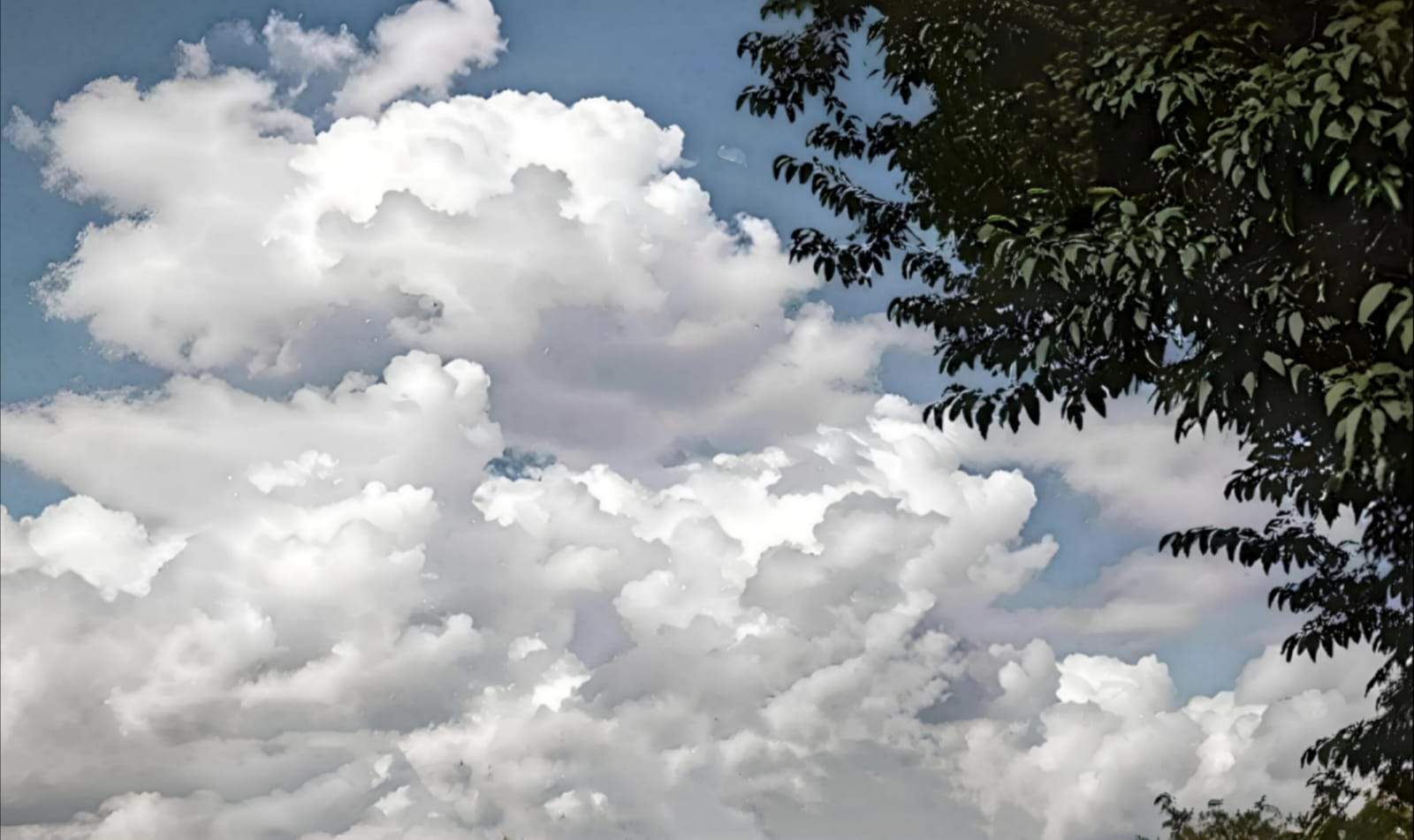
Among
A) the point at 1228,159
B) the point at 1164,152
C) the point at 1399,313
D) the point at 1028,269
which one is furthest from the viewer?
the point at 1164,152

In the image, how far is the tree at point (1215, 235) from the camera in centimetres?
816

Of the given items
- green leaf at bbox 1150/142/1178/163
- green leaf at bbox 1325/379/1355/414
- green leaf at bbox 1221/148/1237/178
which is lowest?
green leaf at bbox 1325/379/1355/414

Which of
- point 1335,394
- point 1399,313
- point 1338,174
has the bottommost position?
point 1335,394

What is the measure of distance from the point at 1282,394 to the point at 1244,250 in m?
1.02

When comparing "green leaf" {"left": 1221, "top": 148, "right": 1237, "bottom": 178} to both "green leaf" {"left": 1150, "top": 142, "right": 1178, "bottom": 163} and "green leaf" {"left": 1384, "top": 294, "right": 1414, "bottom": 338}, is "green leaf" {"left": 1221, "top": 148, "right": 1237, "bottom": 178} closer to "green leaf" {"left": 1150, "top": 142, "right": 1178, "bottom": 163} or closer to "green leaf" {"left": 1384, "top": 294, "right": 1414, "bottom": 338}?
"green leaf" {"left": 1150, "top": 142, "right": 1178, "bottom": 163}

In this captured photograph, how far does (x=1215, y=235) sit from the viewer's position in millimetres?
9023

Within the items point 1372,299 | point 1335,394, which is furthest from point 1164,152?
point 1335,394

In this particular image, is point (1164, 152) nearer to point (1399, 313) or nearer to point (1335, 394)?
point (1399, 313)

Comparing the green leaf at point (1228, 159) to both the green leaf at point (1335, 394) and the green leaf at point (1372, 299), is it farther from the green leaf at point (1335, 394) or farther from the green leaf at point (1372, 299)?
the green leaf at point (1335, 394)

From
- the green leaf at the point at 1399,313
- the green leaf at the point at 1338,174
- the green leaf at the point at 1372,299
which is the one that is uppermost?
Answer: the green leaf at the point at 1338,174

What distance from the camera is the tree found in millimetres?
8164

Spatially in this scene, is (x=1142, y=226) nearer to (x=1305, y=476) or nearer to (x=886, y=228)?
(x=1305, y=476)

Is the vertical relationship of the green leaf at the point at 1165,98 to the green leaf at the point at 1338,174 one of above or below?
above

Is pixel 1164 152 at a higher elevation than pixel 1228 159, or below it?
higher
